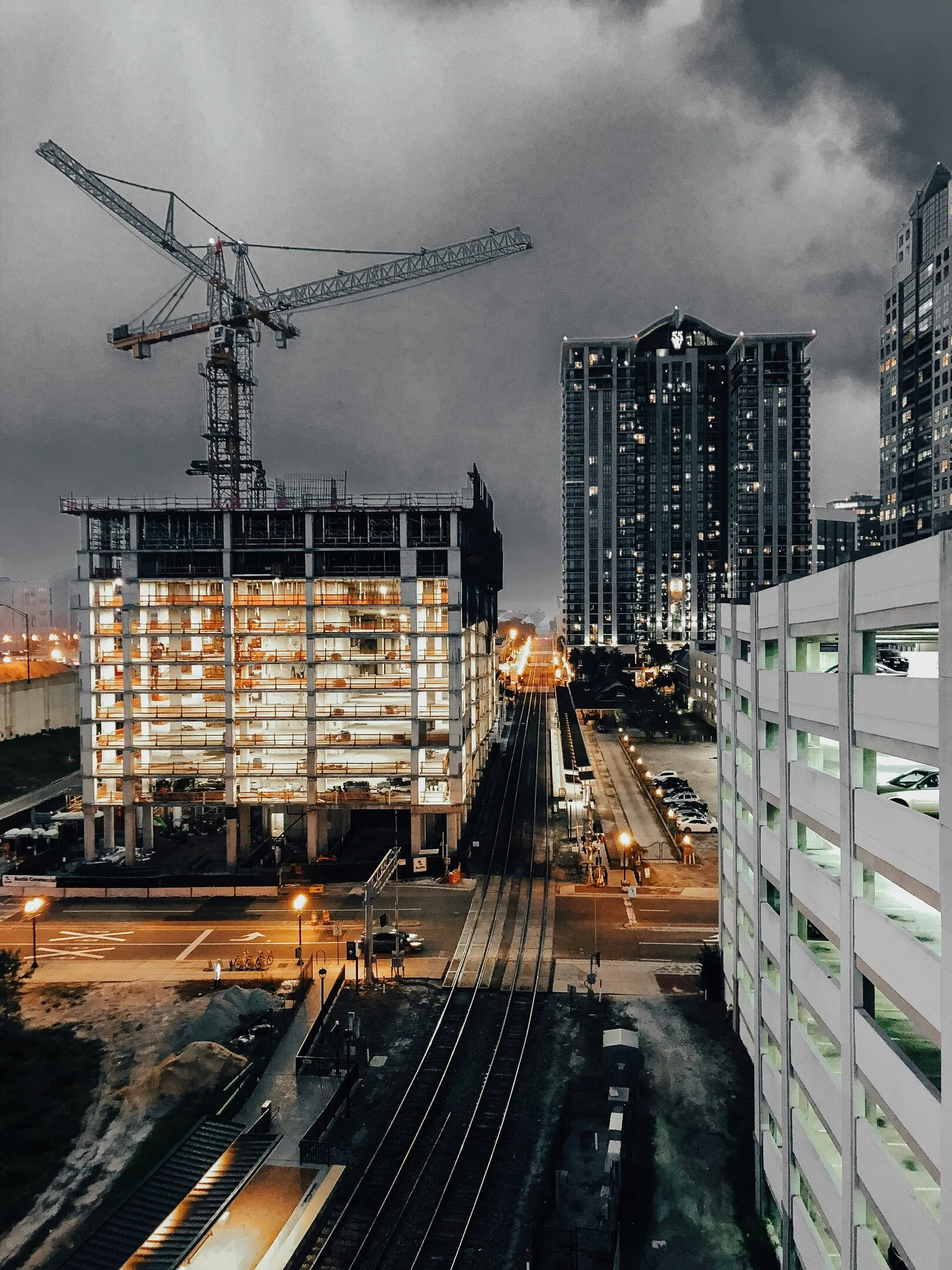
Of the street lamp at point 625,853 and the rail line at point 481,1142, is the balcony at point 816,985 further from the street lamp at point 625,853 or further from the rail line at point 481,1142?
the street lamp at point 625,853

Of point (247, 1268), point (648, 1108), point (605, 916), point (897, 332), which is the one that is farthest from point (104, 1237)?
point (897, 332)

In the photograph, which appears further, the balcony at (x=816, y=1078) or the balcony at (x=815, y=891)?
the balcony at (x=815, y=891)

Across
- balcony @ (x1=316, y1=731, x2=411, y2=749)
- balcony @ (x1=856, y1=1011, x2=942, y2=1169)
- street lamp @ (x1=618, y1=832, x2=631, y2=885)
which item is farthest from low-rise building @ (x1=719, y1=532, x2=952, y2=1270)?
balcony @ (x1=316, y1=731, x2=411, y2=749)

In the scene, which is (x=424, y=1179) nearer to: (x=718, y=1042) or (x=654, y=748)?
(x=718, y=1042)

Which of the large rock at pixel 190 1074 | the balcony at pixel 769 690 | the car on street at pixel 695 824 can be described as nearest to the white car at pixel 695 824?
the car on street at pixel 695 824

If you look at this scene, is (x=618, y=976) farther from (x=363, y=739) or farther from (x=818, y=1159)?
(x=363, y=739)

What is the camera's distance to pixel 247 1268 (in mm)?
18953

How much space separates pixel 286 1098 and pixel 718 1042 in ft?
55.3

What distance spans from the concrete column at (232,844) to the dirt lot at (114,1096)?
56.4ft

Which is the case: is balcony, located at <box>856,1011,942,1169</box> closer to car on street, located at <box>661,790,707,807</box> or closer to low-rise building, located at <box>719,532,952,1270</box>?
low-rise building, located at <box>719,532,952,1270</box>

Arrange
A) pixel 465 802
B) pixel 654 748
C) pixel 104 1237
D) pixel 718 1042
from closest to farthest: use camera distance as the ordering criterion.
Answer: pixel 104 1237, pixel 718 1042, pixel 465 802, pixel 654 748

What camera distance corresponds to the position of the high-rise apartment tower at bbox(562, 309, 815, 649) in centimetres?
19125

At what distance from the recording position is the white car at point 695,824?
57.1m

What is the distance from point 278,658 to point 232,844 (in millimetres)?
13804
